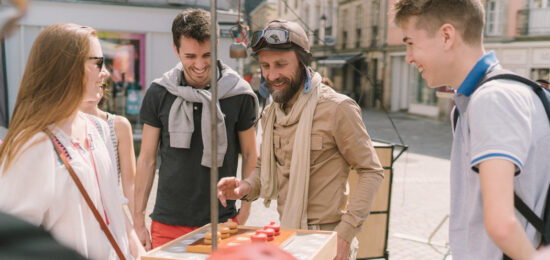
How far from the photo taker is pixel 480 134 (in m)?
1.30

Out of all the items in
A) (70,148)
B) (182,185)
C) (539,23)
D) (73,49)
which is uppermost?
(539,23)

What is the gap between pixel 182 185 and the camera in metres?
2.71

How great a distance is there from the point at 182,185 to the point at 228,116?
451 mm

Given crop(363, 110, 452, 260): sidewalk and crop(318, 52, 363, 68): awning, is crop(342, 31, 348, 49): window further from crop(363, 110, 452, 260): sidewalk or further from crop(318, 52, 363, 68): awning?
crop(363, 110, 452, 260): sidewalk

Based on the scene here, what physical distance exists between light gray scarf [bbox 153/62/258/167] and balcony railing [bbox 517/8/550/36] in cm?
1971

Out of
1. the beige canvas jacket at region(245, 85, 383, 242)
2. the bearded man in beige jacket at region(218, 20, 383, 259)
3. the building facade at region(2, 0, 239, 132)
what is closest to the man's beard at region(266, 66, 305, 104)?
the bearded man in beige jacket at region(218, 20, 383, 259)

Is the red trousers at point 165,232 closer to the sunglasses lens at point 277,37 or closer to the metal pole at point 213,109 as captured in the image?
the sunglasses lens at point 277,37

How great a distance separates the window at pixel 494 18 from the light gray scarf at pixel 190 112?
68.2 ft

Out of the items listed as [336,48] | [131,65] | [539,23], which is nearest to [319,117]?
[131,65]

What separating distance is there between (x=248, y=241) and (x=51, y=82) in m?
0.81

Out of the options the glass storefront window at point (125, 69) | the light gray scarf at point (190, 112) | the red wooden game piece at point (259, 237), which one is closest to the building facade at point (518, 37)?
the glass storefront window at point (125, 69)

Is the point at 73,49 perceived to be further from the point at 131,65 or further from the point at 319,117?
the point at 131,65

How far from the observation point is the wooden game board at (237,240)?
153cm

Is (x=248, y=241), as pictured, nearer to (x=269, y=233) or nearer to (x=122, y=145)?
(x=269, y=233)
